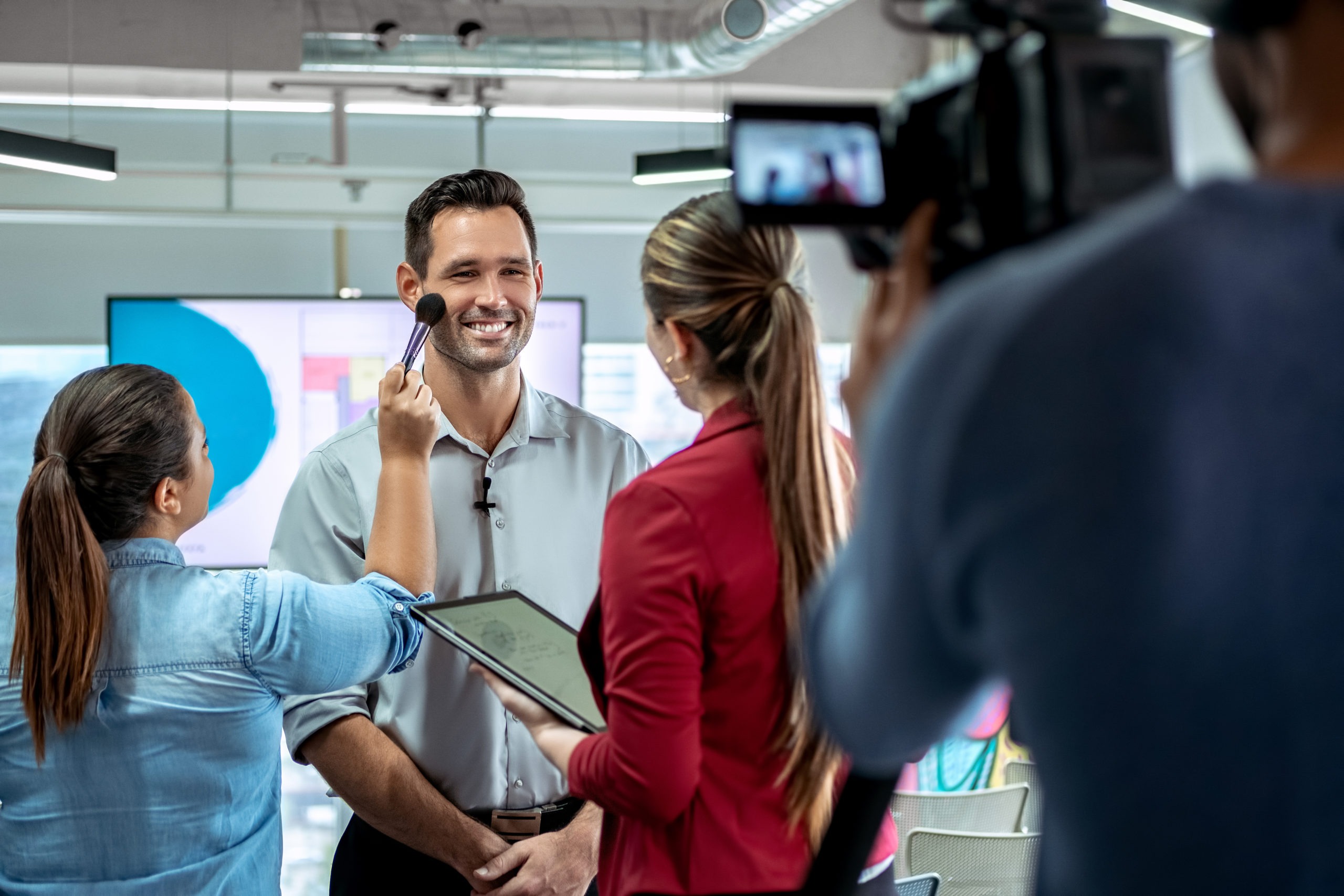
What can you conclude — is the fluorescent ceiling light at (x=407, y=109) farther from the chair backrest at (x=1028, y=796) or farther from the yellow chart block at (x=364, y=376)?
the chair backrest at (x=1028, y=796)

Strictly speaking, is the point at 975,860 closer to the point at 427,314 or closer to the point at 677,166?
the point at 427,314

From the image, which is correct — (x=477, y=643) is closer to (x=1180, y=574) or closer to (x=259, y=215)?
(x=1180, y=574)

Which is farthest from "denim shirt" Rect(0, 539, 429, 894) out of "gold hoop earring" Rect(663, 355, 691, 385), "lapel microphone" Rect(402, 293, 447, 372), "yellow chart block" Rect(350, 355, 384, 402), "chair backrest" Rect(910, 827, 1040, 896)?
"yellow chart block" Rect(350, 355, 384, 402)

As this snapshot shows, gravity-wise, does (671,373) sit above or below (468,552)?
above

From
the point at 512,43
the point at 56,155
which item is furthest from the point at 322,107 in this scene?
the point at 56,155

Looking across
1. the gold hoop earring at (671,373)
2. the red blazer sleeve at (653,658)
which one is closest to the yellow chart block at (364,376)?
the gold hoop earring at (671,373)

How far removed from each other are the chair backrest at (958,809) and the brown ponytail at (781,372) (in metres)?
1.98

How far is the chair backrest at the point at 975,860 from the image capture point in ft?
8.75

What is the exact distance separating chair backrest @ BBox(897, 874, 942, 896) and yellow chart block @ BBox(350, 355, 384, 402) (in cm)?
384

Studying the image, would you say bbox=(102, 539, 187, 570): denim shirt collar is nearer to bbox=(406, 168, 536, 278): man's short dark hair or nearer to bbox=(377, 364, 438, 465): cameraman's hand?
bbox=(377, 364, 438, 465): cameraman's hand

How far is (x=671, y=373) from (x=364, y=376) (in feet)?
13.2

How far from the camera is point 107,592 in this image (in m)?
1.57

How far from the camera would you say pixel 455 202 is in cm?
207

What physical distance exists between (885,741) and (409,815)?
4.21ft
